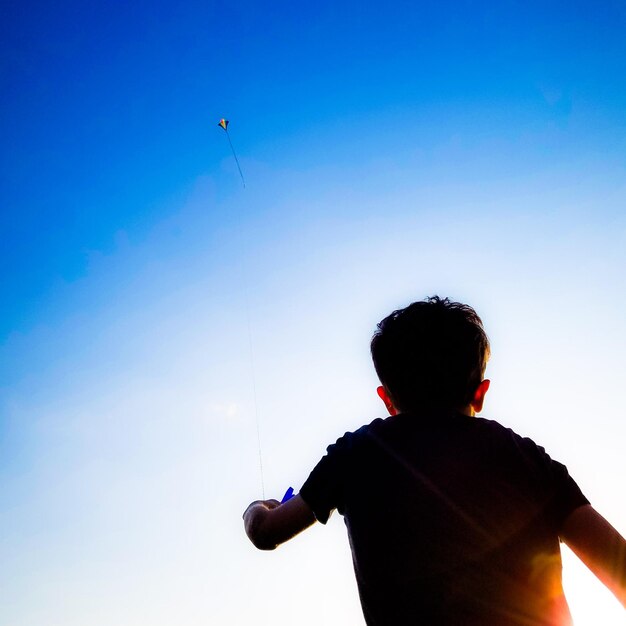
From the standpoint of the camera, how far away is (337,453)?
1.41 meters

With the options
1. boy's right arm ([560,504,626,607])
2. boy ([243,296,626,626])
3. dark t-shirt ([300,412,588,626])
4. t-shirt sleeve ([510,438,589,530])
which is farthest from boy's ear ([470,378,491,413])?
boy's right arm ([560,504,626,607])

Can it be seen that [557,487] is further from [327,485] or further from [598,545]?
[327,485]

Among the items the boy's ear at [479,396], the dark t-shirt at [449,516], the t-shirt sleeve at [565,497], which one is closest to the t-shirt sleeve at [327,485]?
the dark t-shirt at [449,516]

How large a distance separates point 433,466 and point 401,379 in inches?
13.1

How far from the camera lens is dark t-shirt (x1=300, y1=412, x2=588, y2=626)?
1.12m

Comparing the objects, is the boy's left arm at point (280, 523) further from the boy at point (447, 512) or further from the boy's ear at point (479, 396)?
the boy's ear at point (479, 396)

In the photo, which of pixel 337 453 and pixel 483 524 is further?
pixel 337 453

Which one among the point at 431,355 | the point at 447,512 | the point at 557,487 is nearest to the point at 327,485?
the point at 447,512

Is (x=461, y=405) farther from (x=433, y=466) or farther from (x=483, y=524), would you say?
(x=483, y=524)

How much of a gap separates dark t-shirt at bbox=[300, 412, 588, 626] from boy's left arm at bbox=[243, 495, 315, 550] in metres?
0.04

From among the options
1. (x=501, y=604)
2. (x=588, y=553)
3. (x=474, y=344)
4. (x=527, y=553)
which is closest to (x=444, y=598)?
(x=501, y=604)

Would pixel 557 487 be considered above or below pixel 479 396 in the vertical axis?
below

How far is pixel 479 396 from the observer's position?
1.54m

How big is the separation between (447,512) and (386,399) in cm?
47
